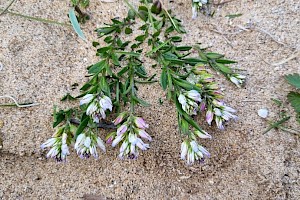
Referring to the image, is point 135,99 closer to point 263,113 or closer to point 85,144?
point 85,144

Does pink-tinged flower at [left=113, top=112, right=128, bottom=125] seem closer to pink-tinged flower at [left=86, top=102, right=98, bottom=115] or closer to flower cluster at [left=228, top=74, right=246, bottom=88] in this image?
pink-tinged flower at [left=86, top=102, right=98, bottom=115]

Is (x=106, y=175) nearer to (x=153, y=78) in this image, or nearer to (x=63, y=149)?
(x=63, y=149)

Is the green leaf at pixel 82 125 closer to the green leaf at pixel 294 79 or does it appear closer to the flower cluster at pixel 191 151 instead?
the flower cluster at pixel 191 151

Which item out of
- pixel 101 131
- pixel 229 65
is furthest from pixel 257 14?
pixel 101 131

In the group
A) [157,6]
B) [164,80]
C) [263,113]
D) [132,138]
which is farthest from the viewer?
[263,113]

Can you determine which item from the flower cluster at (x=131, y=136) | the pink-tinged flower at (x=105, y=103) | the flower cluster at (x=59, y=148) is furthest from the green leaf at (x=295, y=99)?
the flower cluster at (x=59, y=148)

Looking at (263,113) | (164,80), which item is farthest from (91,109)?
(263,113)
